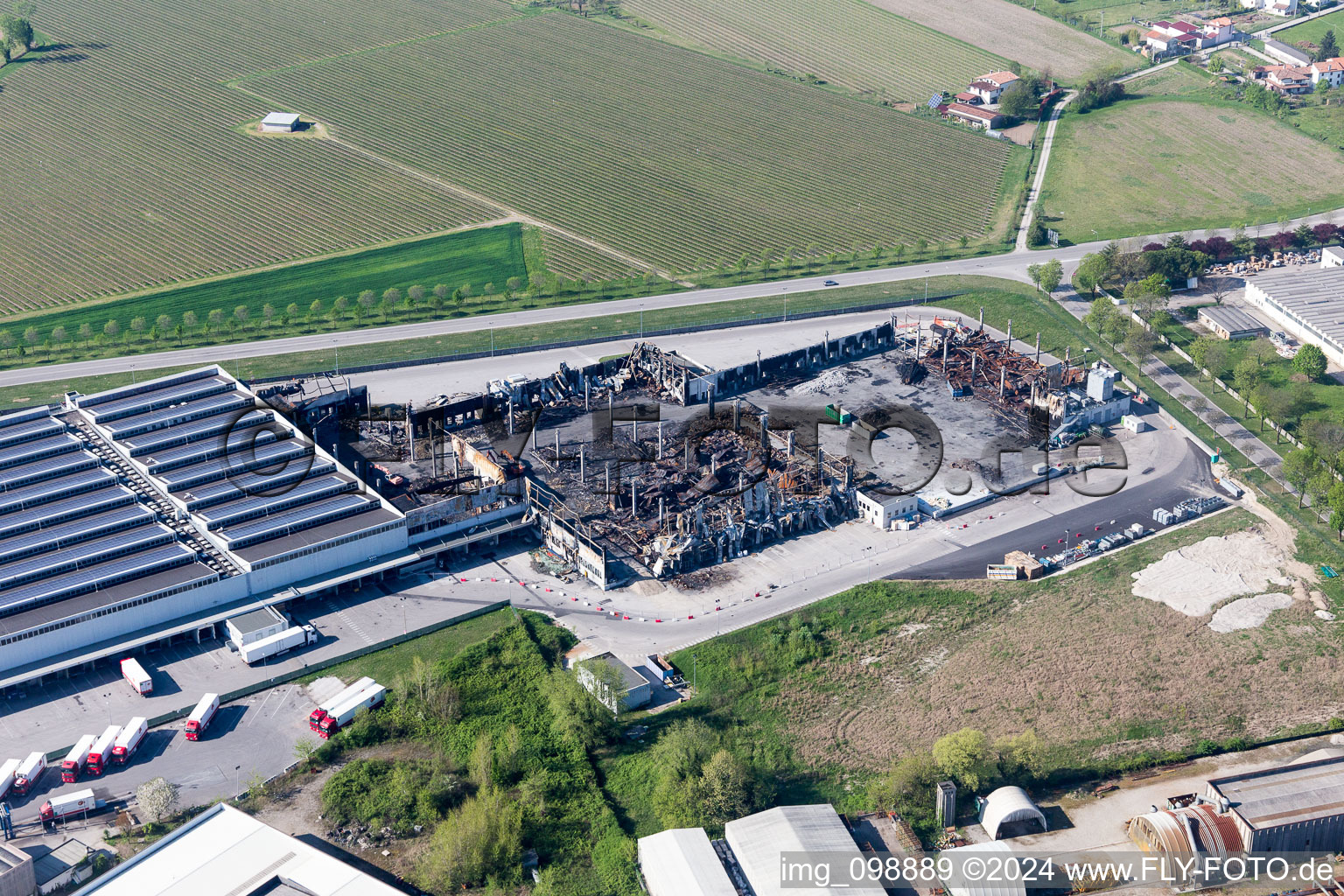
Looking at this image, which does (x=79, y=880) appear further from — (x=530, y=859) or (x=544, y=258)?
(x=544, y=258)

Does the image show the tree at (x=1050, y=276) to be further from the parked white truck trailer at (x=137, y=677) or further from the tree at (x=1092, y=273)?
the parked white truck trailer at (x=137, y=677)

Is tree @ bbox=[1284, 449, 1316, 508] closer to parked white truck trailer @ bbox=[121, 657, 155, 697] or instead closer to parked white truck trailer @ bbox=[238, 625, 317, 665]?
parked white truck trailer @ bbox=[238, 625, 317, 665]

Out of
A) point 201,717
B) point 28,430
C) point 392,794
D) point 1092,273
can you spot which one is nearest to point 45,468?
point 28,430

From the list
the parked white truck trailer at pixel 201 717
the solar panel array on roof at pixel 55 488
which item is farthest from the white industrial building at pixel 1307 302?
the solar panel array on roof at pixel 55 488

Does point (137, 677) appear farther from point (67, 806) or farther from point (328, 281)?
point (328, 281)

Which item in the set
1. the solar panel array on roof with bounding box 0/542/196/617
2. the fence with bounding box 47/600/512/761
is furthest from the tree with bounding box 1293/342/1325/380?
the solar panel array on roof with bounding box 0/542/196/617

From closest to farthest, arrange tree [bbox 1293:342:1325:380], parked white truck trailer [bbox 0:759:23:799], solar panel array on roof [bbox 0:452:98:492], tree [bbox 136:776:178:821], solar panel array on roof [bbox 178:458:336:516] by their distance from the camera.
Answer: tree [bbox 136:776:178:821]
parked white truck trailer [bbox 0:759:23:799]
solar panel array on roof [bbox 178:458:336:516]
solar panel array on roof [bbox 0:452:98:492]
tree [bbox 1293:342:1325:380]

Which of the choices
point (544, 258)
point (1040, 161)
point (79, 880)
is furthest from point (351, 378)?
point (1040, 161)
